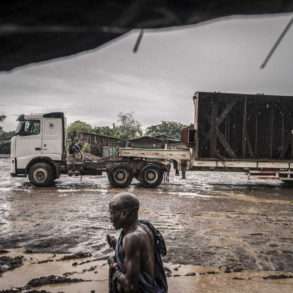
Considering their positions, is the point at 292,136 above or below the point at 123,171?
above

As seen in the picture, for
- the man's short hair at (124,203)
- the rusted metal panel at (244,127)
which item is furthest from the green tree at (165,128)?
the man's short hair at (124,203)

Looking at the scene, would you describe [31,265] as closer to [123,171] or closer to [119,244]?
[119,244]

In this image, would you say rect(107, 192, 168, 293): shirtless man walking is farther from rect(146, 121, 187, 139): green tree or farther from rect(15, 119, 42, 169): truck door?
rect(146, 121, 187, 139): green tree

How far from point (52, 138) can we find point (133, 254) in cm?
1168

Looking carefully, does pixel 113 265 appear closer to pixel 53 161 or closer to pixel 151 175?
pixel 53 161

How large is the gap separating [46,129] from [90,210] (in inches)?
203

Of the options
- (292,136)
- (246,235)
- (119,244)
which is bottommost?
(246,235)

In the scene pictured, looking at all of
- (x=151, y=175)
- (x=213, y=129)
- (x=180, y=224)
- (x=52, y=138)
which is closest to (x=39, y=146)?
(x=52, y=138)

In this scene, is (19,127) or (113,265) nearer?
(113,265)

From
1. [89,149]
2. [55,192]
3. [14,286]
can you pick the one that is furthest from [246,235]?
[89,149]

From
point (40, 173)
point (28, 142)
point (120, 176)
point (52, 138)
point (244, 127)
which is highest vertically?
point (244, 127)

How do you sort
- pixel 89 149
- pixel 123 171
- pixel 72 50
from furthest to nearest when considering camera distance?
pixel 89 149
pixel 123 171
pixel 72 50

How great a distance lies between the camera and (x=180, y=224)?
25.4 ft

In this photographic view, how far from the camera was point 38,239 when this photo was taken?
631 cm
